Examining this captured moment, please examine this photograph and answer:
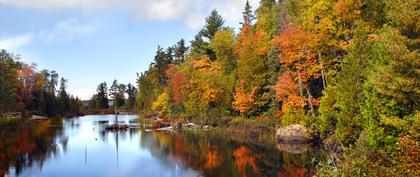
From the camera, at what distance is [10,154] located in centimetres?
2942

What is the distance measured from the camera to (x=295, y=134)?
113 feet

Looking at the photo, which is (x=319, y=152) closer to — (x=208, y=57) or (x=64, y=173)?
(x=64, y=173)

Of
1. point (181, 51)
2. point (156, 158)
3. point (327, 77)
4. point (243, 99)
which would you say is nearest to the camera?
point (156, 158)

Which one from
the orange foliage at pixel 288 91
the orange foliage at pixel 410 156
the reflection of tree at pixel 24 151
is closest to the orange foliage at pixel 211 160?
the orange foliage at pixel 288 91

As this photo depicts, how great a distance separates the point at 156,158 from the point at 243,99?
19816 millimetres

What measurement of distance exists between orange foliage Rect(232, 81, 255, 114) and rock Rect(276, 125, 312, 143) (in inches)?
427

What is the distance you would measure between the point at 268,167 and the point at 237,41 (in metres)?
33.8

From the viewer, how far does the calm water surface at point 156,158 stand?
23.2 metres

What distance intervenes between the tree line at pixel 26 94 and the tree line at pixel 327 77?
31848 mm

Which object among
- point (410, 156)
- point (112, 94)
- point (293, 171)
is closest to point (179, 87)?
point (293, 171)

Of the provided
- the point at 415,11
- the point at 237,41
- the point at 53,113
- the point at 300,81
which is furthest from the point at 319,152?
the point at 53,113

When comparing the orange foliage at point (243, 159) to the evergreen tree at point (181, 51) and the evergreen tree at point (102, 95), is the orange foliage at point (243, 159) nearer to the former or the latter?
the evergreen tree at point (181, 51)

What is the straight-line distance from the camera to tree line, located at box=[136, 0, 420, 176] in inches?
646

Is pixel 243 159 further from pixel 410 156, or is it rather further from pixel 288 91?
pixel 410 156
